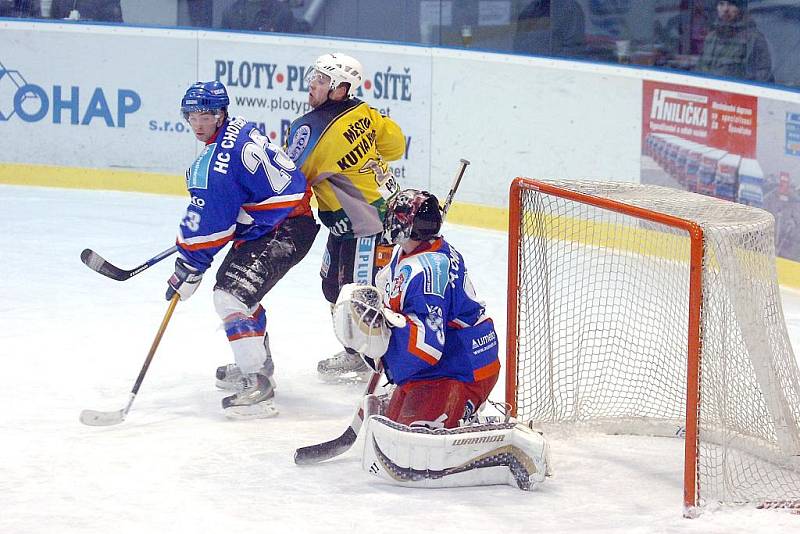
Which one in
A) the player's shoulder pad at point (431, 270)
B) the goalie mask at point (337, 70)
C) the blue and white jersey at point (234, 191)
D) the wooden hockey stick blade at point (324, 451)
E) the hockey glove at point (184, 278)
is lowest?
the wooden hockey stick blade at point (324, 451)

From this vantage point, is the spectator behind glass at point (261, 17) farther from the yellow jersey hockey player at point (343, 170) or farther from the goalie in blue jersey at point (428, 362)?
the goalie in blue jersey at point (428, 362)

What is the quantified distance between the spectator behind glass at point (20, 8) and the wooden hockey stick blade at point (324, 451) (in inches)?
217

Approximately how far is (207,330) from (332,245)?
3.06ft

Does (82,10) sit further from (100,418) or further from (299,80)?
(100,418)

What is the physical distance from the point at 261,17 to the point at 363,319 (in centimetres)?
511

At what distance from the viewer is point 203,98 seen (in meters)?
3.89

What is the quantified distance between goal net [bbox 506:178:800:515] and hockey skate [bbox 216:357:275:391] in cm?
Answer: 92

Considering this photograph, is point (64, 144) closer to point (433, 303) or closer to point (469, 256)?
point (469, 256)

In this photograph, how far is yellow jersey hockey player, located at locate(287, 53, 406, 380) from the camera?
4.33 meters

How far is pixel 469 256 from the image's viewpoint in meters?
6.60

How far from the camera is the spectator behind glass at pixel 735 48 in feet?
20.9

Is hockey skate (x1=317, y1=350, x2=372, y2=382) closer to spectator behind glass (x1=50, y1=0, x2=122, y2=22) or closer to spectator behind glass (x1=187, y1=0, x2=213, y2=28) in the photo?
spectator behind glass (x1=187, y1=0, x2=213, y2=28)

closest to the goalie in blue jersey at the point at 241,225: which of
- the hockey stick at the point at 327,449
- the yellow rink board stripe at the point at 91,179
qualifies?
the hockey stick at the point at 327,449

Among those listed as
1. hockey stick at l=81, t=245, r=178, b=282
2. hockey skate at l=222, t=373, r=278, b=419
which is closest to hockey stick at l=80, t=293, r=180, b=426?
hockey stick at l=81, t=245, r=178, b=282
